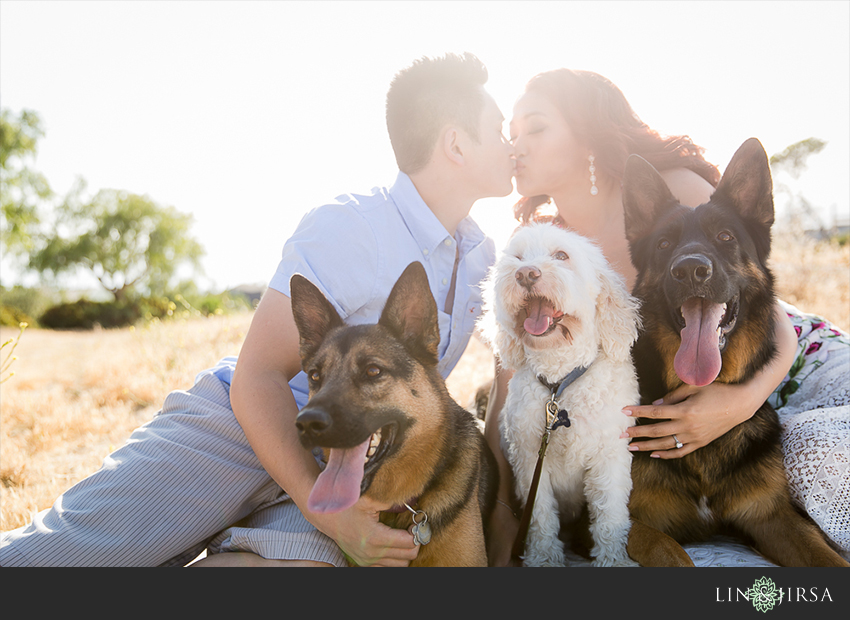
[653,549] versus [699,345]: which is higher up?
[699,345]

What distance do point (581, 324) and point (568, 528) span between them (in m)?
1.23

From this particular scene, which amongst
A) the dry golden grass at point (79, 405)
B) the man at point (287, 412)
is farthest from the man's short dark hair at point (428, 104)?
the dry golden grass at point (79, 405)

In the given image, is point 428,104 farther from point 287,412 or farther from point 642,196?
point 287,412

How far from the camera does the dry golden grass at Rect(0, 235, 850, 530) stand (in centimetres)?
453

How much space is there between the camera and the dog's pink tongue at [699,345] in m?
2.47

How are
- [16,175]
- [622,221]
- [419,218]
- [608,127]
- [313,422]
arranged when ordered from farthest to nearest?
[16,175], [622,221], [608,127], [419,218], [313,422]

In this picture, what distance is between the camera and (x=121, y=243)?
122 feet

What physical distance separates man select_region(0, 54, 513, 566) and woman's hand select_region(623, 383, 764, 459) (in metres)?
1.34

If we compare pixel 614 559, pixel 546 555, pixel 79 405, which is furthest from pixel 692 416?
pixel 79 405

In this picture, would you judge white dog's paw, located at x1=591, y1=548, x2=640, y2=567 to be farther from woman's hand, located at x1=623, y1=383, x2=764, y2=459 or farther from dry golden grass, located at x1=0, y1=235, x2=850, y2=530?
dry golden grass, located at x1=0, y1=235, x2=850, y2=530

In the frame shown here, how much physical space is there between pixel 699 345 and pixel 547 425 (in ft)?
2.74
